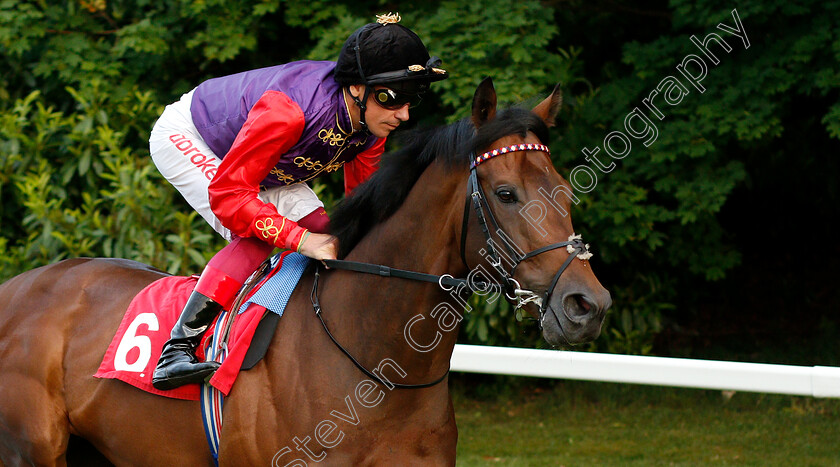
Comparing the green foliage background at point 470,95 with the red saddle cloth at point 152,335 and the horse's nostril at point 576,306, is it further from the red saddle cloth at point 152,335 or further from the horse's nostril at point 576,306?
the horse's nostril at point 576,306

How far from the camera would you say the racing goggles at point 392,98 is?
2945 mm

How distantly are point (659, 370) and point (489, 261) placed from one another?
7.39 ft

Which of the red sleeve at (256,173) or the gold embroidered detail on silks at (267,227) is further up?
the red sleeve at (256,173)

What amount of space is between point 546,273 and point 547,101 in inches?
28.5

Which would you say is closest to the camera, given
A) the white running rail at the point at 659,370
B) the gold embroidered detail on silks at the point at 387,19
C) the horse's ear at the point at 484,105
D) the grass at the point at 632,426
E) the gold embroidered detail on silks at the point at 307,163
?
the horse's ear at the point at 484,105

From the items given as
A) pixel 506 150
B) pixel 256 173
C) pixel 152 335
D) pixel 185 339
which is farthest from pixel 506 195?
pixel 152 335

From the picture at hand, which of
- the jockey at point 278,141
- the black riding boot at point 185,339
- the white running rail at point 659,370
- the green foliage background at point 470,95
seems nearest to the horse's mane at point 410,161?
the jockey at point 278,141

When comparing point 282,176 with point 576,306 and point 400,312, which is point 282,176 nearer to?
point 400,312

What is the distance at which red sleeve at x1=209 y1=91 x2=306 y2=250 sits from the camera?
113 inches

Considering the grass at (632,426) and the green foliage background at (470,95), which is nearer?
the grass at (632,426)

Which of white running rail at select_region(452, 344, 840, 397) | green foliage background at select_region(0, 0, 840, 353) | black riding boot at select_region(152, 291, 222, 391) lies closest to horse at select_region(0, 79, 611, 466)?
black riding boot at select_region(152, 291, 222, 391)

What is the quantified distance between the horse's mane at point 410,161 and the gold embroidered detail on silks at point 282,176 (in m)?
0.31

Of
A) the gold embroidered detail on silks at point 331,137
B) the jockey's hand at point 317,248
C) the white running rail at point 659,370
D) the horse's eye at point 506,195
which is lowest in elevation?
the white running rail at point 659,370

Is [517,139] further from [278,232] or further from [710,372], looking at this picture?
[710,372]
